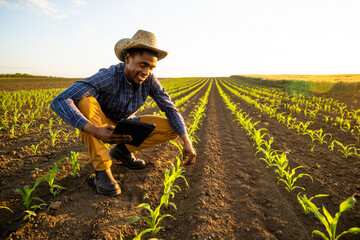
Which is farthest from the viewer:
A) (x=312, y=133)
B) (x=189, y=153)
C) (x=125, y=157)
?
(x=312, y=133)

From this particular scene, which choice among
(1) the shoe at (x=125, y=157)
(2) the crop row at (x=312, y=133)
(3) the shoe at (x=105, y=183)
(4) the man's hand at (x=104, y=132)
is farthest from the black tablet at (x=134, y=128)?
(2) the crop row at (x=312, y=133)

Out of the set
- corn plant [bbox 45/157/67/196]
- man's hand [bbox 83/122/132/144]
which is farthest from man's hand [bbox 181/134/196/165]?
corn plant [bbox 45/157/67/196]

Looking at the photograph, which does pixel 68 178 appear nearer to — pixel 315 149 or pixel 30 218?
pixel 30 218

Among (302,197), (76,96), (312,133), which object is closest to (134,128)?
(76,96)

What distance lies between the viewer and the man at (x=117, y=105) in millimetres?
1731

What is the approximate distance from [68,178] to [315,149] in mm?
4385

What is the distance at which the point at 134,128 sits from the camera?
1.81 meters

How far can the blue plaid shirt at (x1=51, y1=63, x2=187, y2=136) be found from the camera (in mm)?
1730

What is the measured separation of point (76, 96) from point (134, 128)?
2.32 ft

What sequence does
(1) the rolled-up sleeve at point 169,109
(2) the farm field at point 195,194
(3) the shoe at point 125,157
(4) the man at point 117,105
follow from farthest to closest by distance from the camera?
(3) the shoe at point 125,157 < (1) the rolled-up sleeve at point 169,109 < (4) the man at point 117,105 < (2) the farm field at point 195,194

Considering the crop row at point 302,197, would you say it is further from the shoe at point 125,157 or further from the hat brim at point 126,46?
the hat brim at point 126,46

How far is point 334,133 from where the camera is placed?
4602mm

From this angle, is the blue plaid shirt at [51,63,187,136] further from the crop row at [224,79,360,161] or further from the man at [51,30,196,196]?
the crop row at [224,79,360,161]

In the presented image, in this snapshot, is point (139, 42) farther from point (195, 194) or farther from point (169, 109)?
point (195, 194)
